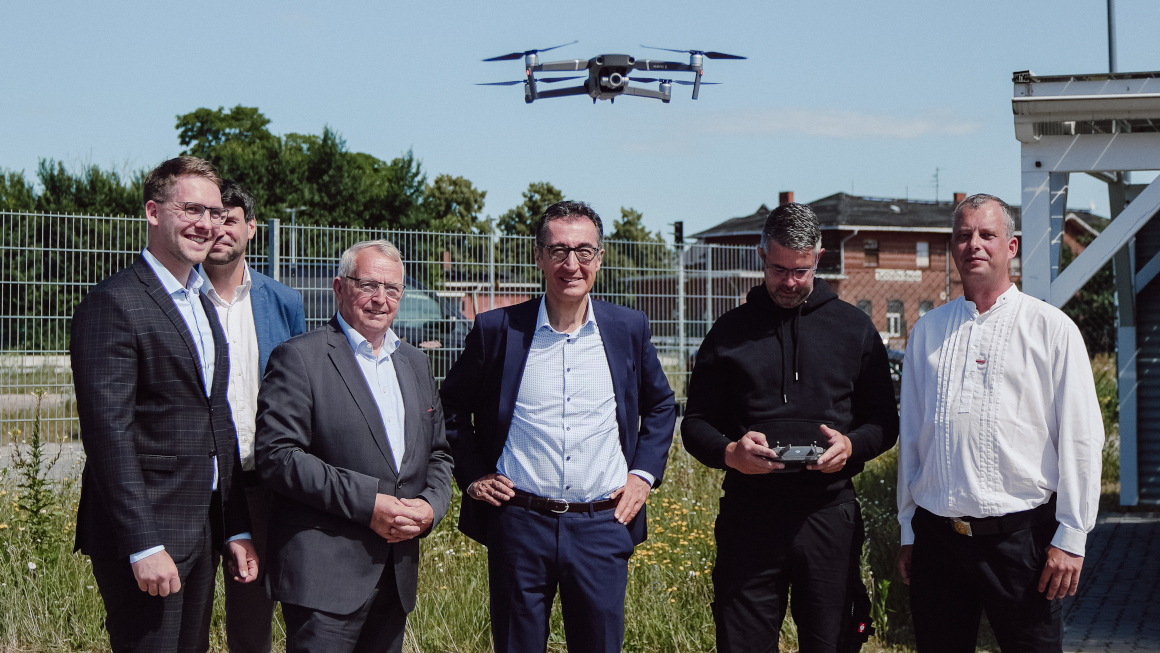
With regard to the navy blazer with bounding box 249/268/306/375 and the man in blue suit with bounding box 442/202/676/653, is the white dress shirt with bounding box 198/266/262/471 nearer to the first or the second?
the navy blazer with bounding box 249/268/306/375

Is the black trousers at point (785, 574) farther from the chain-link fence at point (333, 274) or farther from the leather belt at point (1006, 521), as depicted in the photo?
the chain-link fence at point (333, 274)

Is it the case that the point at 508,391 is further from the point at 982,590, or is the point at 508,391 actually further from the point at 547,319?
the point at 982,590

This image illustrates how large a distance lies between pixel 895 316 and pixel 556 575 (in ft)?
155

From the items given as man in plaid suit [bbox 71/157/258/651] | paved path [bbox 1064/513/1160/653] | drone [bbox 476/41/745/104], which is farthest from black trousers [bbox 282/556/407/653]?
drone [bbox 476/41/745/104]

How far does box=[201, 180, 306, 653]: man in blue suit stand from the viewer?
12.0ft

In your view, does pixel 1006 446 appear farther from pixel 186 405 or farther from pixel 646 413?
pixel 186 405

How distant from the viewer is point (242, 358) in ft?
Result: 12.2

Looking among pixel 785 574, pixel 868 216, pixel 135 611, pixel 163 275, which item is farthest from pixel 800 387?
pixel 868 216

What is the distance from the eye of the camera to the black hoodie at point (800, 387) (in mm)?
3508

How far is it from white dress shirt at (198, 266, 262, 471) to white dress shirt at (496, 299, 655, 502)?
0.93 m

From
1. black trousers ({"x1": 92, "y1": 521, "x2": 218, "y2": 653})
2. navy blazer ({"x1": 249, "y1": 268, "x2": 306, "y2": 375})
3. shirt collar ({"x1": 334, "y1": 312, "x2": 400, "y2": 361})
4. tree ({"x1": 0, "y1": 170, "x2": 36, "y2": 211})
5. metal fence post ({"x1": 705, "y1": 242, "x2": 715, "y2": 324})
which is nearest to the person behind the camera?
black trousers ({"x1": 92, "y1": 521, "x2": 218, "y2": 653})

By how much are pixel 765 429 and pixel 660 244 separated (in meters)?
8.59

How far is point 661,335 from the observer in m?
12.0

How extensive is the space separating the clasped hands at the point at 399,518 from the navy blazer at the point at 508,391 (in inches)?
12.0
